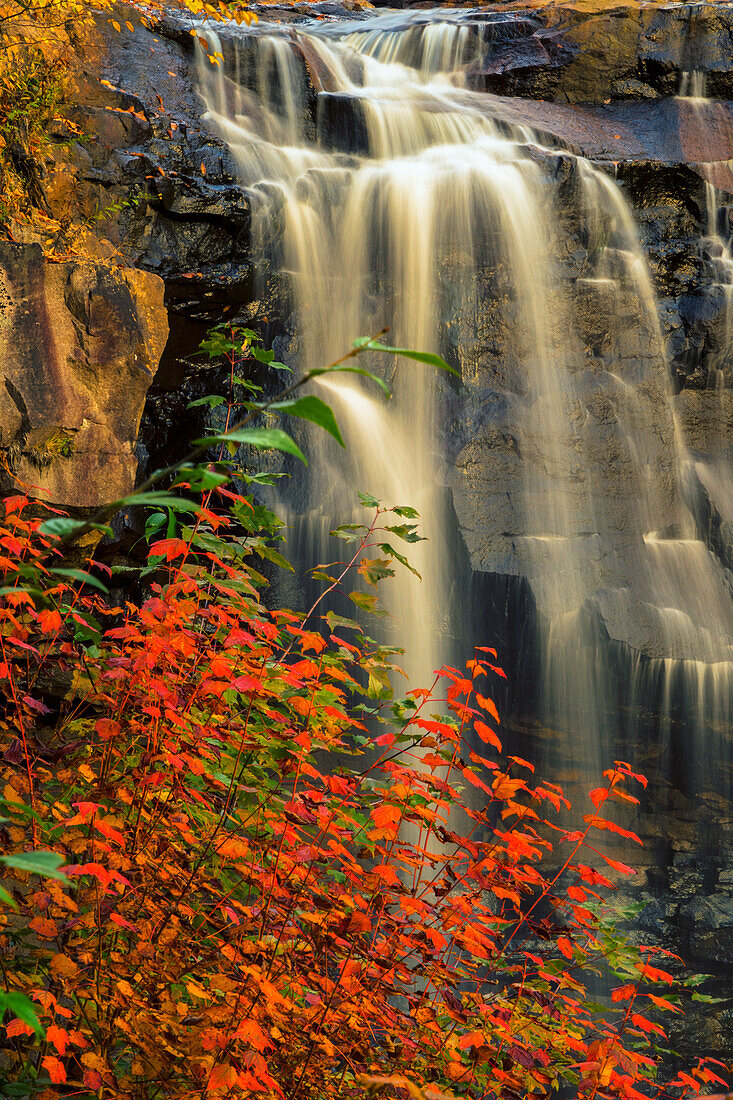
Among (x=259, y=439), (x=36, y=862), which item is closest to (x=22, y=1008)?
(x=36, y=862)

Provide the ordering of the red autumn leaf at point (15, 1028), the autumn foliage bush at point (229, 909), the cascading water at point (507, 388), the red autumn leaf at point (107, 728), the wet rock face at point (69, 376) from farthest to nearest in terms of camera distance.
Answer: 1. the cascading water at point (507, 388)
2. the wet rock face at point (69, 376)
3. the red autumn leaf at point (107, 728)
4. the autumn foliage bush at point (229, 909)
5. the red autumn leaf at point (15, 1028)

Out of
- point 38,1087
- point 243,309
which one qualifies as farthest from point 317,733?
point 243,309

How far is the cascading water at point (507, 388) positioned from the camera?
588 centimetres

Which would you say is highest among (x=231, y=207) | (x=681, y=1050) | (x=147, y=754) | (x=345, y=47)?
(x=345, y=47)

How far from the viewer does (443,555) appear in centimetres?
582

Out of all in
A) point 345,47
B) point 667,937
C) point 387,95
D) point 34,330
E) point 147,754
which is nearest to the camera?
point 147,754

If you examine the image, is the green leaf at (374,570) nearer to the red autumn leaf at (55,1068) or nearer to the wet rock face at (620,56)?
the red autumn leaf at (55,1068)

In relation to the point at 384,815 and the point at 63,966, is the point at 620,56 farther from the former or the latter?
the point at 63,966

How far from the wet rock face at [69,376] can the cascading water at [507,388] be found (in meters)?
1.82

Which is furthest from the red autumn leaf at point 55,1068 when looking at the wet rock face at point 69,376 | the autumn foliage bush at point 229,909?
the wet rock face at point 69,376

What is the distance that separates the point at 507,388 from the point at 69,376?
3.64m

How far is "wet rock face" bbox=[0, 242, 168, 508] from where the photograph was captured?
12.3 ft

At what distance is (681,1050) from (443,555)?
3.97 meters

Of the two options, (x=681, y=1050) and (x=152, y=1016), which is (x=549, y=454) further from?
(x=152, y=1016)
